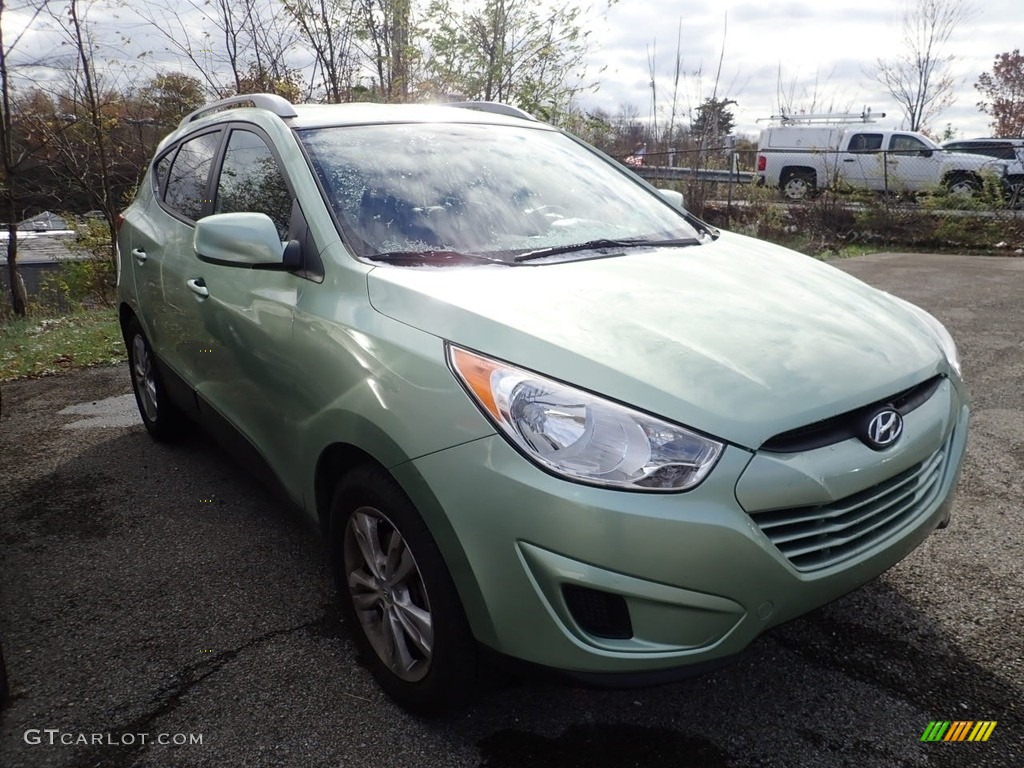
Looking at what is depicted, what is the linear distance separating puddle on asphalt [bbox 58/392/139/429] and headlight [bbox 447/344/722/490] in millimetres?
3832

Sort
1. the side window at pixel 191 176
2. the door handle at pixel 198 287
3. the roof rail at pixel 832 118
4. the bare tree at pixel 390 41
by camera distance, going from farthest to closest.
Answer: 1. the roof rail at pixel 832 118
2. the bare tree at pixel 390 41
3. the side window at pixel 191 176
4. the door handle at pixel 198 287

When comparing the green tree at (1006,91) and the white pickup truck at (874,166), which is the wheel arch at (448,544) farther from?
the green tree at (1006,91)

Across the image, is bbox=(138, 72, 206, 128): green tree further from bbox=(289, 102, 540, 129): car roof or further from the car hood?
the car hood

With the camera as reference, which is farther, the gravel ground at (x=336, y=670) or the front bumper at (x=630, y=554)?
the gravel ground at (x=336, y=670)

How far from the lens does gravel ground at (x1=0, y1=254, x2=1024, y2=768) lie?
6.45 feet

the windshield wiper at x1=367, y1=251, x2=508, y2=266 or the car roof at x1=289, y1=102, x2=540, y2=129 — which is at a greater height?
the car roof at x1=289, y1=102, x2=540, y2=129

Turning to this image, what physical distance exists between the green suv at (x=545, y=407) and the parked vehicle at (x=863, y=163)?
11129mm

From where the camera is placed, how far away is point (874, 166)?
12.9 meters

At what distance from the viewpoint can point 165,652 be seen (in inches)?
95.1

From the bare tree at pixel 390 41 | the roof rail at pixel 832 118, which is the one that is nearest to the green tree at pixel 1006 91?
the roof rail at pixel 832 118

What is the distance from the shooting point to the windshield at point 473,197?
2410 mm

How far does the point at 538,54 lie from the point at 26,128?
367 inches

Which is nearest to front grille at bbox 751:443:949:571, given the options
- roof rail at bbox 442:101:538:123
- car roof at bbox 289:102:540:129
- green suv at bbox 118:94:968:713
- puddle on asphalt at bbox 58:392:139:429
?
green suv at bbox 118:94:968:713

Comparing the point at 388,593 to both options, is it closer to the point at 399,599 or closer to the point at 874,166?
the point at 399,599
